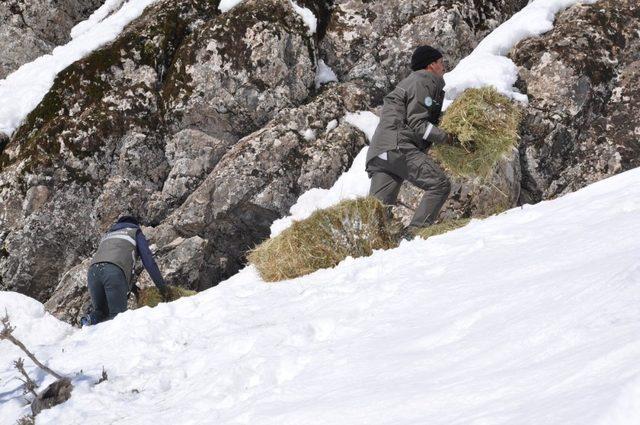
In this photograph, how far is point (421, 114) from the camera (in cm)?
705

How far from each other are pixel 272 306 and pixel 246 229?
574 cm

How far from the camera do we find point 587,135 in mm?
9852

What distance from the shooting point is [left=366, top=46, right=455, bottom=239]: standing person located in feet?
23.1

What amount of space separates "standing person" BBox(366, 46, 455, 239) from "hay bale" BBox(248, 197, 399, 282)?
53cm

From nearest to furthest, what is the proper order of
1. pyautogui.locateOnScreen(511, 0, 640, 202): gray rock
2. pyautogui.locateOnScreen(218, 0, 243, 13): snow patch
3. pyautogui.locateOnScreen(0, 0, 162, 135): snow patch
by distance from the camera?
pyautogui.locateOnScreen(511, 0, 640, 202): gray rock, pyautogui.locateOnScreen(0, 0, 162, 135): snow patch, pyautogui.locateOnScreen(218, 0, 243, 13): snow patch

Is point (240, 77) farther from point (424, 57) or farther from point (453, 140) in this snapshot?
point (453, 140)

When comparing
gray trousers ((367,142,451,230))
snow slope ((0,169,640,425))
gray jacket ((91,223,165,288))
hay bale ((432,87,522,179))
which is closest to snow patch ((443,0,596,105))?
hay bale ((432,87,522,179))

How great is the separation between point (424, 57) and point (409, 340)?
4.80 metres

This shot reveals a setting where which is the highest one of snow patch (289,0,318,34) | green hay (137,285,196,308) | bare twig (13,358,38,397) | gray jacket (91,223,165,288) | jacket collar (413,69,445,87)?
bare twig (13,358,38,397)

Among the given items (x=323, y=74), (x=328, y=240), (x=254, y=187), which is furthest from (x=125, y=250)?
(x=323, y=74)

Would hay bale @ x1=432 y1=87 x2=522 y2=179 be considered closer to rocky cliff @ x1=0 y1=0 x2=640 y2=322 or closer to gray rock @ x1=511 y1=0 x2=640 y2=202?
rocky cliff @ x1=0 y1=0 x2=640 y2=322

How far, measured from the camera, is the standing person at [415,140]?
7.04 metres

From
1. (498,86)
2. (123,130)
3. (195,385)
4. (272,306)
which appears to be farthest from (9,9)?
(195,385)

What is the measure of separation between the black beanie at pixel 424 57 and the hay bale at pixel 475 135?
0.65 meters
